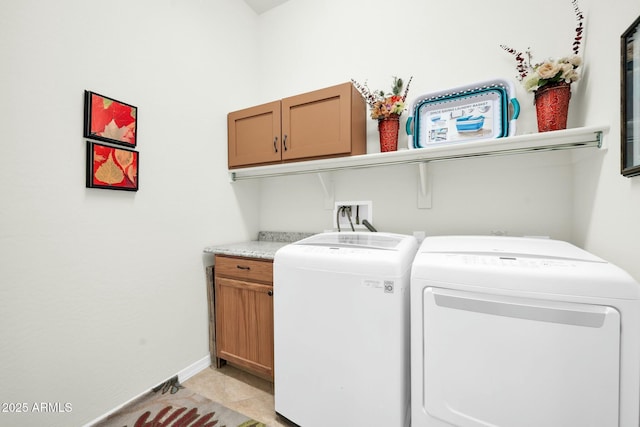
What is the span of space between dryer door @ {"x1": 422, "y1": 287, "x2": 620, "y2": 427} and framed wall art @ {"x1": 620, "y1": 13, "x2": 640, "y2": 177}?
0.52 metres

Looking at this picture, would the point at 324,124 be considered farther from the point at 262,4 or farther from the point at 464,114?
the point at 262,4

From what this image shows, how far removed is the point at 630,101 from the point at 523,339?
35.4 inches

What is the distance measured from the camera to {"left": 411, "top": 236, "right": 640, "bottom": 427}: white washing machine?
79cm

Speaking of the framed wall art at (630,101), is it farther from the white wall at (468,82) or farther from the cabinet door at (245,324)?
the cabinet door at (245,324)

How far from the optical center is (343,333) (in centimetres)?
119

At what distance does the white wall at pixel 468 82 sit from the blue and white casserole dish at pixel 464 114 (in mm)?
136

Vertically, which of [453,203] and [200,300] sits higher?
[453,203]

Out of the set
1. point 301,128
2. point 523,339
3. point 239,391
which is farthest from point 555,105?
point 239,391

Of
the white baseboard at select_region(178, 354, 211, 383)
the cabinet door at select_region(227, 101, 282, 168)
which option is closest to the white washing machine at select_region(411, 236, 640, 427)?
the cabinet door at select_region(227, 101, 282, 168)

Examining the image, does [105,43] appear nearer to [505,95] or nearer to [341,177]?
[341,177]

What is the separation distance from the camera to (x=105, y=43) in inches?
55.9

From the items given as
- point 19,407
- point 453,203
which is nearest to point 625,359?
point 453,203

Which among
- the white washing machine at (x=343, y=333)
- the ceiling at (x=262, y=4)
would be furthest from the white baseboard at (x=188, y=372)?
the ceiling at (x=262, y=4)

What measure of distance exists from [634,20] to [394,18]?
4.49ft
